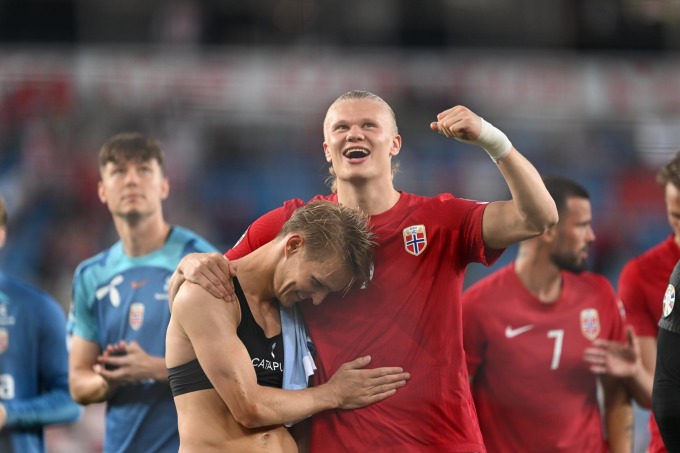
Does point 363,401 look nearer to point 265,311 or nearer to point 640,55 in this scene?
point 265,311

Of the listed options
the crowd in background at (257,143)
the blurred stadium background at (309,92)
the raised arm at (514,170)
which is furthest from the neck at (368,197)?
the blurred stadium background at (309,92)

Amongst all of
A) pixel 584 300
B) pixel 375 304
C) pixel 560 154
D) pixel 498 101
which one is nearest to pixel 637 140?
pixel 560 154

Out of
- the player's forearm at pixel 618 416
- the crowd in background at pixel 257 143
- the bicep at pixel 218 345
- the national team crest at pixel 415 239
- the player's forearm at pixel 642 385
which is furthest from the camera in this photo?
the crowd in background at pixel 257 143

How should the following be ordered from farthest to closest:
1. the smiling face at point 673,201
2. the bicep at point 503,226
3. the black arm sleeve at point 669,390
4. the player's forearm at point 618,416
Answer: the player's forearm at point 618,416 < the smiling face at point 673,201 < the bicep at point 503,226 < the black arm sleeve at point 669,390

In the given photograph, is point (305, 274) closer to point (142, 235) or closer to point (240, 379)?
point (240, 379)

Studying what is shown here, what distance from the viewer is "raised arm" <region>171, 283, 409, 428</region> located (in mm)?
3691

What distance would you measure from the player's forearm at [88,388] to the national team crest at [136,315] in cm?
34

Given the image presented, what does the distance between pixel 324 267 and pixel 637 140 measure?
1114 cm

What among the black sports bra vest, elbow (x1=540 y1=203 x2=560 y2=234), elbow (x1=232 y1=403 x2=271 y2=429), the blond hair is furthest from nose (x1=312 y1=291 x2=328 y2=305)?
elbow (x1=540 y1=203 x2=560 y2=234)

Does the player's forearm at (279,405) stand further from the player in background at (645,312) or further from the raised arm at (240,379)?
the player in background at (645,312)

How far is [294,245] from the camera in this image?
3.88 metres

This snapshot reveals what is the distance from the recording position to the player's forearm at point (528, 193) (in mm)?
3734

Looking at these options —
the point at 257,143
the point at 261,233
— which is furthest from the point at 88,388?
the point at 257,143

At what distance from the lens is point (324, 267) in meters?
3.84
